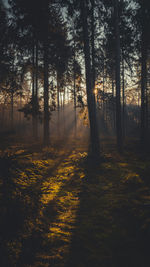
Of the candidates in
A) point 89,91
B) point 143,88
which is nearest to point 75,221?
point 89,91

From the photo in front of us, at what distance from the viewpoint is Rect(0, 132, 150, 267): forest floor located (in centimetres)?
239

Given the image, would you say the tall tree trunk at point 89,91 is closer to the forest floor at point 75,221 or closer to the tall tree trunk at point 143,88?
the forest floor at point 75,221

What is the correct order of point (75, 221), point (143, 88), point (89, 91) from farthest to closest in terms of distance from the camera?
point (143, 88) → point (89, 91) → point (75, 221)

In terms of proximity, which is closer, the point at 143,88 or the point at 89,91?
the point at 89,91

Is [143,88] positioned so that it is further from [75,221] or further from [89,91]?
[75,221]

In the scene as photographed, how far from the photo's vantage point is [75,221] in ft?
11.3

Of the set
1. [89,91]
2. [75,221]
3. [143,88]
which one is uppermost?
[143,88]

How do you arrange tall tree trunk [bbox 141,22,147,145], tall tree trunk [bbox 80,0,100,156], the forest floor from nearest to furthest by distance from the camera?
the forest floor
tall tree trunk [bbox 80,0,100,156]
tall tree trunk [bbox 141,22,147,145]

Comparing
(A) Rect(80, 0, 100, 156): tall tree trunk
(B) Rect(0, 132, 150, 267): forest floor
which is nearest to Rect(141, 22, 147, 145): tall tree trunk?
(A) Rect(80, 0, 100, 156): tall tree trunk

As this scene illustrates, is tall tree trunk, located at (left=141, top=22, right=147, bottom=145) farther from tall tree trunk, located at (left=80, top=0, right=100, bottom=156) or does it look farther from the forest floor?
the forest floor

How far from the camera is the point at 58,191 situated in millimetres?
5039

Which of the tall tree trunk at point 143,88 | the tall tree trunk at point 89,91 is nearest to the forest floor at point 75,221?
the tall tree trunk at point 89,91

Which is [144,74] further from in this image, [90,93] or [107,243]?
[107,243]

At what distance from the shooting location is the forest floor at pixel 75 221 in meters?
2.39
